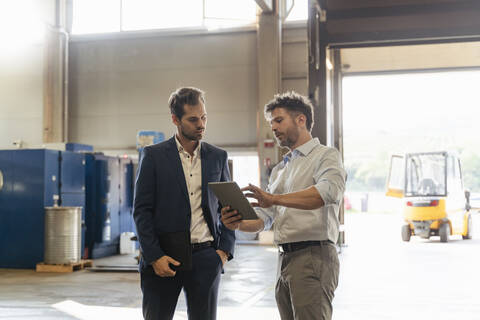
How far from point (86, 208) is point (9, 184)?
2213 mm

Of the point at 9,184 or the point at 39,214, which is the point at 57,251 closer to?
the point at 39,214

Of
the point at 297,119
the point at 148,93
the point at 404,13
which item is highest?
the point at 148,93

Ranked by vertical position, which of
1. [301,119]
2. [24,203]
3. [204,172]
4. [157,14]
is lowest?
[24,203]

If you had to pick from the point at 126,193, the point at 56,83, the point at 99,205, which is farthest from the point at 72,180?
the point at 56,83

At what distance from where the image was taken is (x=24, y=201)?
11047mm

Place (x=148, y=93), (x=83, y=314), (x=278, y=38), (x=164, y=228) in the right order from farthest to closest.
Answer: (x=148, y=93) → (x=278, y=38) → (x=83, y=314) → (x=164, y=228)

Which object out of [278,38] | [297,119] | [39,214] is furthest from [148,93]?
[297,119]

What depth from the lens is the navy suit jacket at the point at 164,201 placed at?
2.84 metres

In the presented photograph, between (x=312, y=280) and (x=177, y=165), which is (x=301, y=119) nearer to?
(x=177, y=165)

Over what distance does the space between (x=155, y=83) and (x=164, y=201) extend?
46.9 ft

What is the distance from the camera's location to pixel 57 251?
1062 cm

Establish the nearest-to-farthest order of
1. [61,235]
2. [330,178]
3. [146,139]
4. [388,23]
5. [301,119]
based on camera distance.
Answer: [330,178] → [301,119] → [388,23] → [61,235] → [146,139]

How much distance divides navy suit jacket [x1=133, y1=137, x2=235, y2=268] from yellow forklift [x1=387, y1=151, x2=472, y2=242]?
44.0ft

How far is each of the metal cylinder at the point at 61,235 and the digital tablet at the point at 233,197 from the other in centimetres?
855
